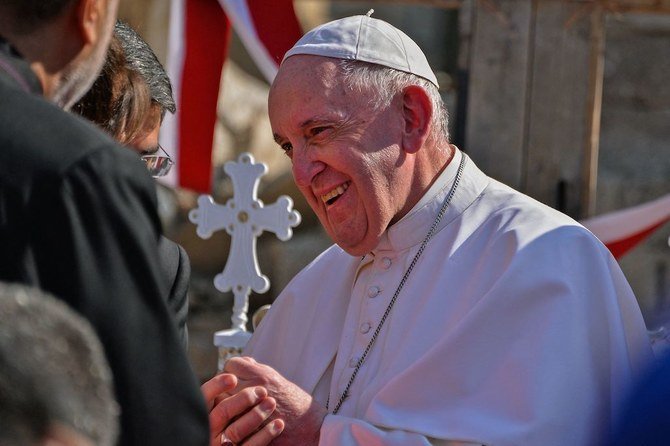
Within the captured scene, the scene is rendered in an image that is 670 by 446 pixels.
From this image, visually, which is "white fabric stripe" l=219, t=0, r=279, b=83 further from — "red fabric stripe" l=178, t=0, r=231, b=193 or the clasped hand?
the clasped hand

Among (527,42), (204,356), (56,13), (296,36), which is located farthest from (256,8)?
(56,13)

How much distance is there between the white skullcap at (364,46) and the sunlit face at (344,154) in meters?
0.06

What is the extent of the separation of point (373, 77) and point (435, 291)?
657 millimetres

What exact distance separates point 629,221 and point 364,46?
2502 mm

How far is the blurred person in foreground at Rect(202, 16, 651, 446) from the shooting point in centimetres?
328

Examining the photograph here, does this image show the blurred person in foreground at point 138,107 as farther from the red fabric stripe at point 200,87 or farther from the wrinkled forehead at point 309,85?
the red fabric stripe at point 200,87

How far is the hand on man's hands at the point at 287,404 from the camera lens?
3342 millimetres

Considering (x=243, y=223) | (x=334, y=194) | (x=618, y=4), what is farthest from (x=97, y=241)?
(x=618, y=4)

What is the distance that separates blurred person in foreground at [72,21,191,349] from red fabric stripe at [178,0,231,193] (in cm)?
225

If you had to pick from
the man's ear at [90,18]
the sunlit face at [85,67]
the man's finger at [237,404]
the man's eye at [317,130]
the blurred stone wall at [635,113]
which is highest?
the man's ear at [90,18]

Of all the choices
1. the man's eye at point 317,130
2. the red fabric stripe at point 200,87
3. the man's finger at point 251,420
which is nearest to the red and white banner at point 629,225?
the red fabric stripe at point 200,87

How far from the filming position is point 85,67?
7.32 ft

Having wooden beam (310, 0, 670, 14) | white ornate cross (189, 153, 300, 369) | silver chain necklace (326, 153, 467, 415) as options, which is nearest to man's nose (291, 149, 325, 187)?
silver chain necklace (326, 153, 467, 415)

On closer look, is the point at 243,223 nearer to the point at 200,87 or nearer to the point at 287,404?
the point at 200,87
